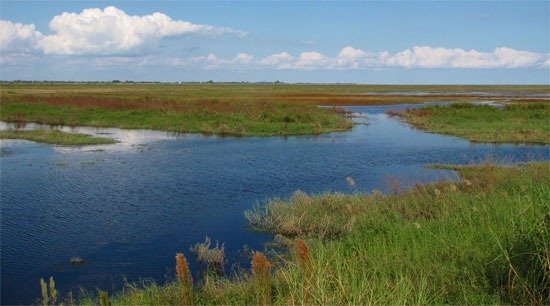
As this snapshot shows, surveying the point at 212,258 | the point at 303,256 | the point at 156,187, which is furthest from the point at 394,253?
the point at 156,187

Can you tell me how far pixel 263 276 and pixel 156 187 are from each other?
11046mm

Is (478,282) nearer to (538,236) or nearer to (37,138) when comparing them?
(538,236)

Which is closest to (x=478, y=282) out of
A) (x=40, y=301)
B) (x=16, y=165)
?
(x=40, y=301)

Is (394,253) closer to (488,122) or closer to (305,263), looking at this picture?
(305,263)

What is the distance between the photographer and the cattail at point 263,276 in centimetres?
588

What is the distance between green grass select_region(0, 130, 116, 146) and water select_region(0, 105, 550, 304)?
1211 mm

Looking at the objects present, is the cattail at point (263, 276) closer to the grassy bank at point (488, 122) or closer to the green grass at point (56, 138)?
the green grass at point (56, 138)

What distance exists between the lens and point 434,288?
19.6 ft

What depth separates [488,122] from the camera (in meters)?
34.5

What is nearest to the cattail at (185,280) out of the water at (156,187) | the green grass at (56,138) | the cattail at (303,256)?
the cattail at (303,256)

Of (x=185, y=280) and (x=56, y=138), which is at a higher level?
(x=56, y=138)

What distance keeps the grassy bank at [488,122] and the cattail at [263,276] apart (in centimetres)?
2378

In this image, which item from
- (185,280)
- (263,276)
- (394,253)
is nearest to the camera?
(263,276)

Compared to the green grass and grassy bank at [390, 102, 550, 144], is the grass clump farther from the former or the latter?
the green grass
